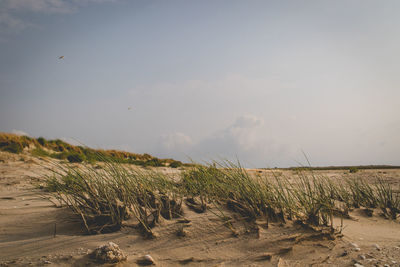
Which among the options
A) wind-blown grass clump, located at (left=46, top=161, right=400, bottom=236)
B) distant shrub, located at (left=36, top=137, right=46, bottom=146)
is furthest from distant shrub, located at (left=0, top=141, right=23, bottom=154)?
wind-blown grass clump, located at (left=46, top=161, right=400, bottom=236)

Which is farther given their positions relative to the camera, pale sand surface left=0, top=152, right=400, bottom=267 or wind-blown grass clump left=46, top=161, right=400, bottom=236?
wind-blown grass clump left=46, top=161, right=400, bottom=236

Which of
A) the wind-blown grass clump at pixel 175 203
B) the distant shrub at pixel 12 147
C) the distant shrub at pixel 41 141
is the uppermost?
the distant shrub at pixel 41 141

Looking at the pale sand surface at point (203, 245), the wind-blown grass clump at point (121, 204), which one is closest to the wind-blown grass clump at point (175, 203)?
the wind-blown grass clump at point (121, 204)

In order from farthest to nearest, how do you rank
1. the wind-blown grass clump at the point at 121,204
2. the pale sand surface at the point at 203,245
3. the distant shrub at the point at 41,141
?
the distant shrub at the point at 41,141, the wind-blown grass clump at the point at 121,204, the pale sand surface at the point at 203,245

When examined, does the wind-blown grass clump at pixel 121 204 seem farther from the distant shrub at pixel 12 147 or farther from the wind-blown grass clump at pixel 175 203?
the distant shrub at pixel 12 147

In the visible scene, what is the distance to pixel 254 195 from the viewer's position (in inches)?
115

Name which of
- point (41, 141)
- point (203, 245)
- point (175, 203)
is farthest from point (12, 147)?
point (203, 245)

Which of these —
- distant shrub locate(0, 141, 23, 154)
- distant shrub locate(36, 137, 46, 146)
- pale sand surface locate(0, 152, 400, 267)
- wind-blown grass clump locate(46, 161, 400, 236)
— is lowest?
pale sand surface locate(0, 152, 400, 267)

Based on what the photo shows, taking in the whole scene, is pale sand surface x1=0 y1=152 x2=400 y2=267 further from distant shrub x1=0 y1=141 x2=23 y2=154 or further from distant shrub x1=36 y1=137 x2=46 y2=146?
distant shrub x1=36 y1=137 x2=46 y2=146

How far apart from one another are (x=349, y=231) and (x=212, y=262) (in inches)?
68.2

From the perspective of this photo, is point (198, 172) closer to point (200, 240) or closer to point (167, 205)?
point (167, 205)

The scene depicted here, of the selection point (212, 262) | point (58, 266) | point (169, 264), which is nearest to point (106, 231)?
point (58, 266)

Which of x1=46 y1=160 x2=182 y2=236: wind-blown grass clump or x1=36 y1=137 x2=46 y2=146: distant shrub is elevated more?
x1=36 y1=137 x2=46 y2=146: distant shrub

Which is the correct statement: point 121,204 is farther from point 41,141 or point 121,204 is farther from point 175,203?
point 41,141
